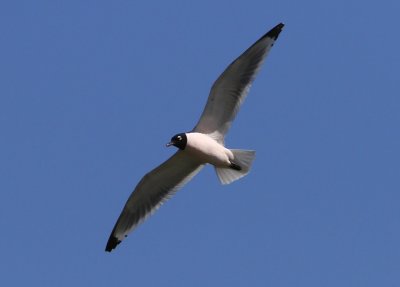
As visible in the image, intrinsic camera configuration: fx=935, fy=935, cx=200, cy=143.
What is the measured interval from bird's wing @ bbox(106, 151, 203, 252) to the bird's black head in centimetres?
39

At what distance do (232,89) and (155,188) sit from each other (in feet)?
5.91

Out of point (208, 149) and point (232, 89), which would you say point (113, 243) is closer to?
point (208, 149)

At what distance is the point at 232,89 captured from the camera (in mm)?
12188

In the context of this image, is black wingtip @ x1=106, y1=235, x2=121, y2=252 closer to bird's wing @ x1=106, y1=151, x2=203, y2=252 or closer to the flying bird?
bird's wing @ x1=106, y1=151, x2=203, y2=252

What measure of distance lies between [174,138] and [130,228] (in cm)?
168

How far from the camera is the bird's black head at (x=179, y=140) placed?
12.1 m

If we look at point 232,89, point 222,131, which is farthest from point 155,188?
point 232,89

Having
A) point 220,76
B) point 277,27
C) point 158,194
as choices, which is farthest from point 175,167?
point 277,27

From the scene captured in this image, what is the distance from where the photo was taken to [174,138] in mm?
12133

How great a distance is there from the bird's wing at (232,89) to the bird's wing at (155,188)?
0.61 meters

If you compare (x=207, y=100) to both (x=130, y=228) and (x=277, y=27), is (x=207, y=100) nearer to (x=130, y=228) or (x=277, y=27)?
(x=277, y=27)

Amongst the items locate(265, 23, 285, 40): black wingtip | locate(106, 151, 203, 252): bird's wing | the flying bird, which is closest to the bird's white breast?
the flying bird

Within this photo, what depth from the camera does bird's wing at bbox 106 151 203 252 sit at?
12.7 meters

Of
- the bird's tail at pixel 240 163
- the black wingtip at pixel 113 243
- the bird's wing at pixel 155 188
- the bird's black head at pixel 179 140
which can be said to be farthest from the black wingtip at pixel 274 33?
the black wingtip at pixel 113 243
